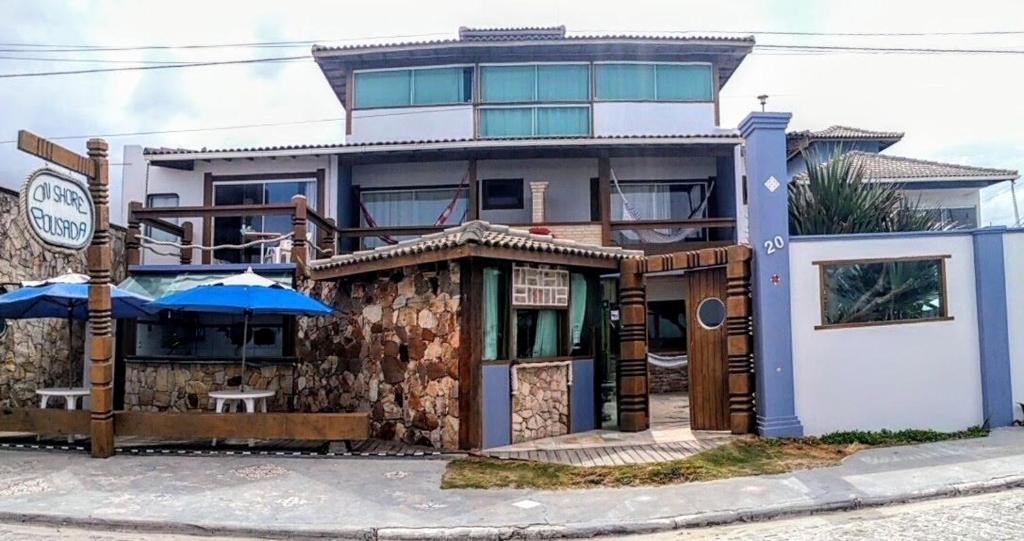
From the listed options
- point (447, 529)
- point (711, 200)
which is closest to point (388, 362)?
point (447, 529)

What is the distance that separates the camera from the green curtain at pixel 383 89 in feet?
61.9

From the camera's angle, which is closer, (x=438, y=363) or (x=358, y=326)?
(x=438, y=363)

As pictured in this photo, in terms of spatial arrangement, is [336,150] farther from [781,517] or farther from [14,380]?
[781,517]

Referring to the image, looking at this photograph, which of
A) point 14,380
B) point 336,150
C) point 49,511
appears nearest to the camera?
point 49,511

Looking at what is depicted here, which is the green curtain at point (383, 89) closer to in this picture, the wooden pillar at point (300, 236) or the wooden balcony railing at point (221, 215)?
the wooden balcony railing at point (221, 215)

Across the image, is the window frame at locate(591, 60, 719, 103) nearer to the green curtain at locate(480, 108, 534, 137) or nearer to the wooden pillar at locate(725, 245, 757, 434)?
the green curtain at locate(480, 108, 534, 137)

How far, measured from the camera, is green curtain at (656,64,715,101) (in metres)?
18.6

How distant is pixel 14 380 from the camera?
40.2 ft

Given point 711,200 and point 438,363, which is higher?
point 711,200

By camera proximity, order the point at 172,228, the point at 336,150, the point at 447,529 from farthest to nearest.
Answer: the point at 336,150 < the point at 172,228 < the point at 447,529

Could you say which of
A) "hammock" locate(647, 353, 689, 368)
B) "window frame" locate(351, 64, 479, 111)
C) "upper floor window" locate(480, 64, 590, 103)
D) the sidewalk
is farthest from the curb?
"window frame" locate(351, 64, 479, 111)

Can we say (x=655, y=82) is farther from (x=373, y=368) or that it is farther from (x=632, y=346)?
(x=373, y=368)

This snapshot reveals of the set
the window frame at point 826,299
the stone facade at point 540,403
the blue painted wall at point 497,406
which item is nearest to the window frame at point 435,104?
the stone facade at point 540,403

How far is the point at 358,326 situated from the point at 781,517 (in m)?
7.00
